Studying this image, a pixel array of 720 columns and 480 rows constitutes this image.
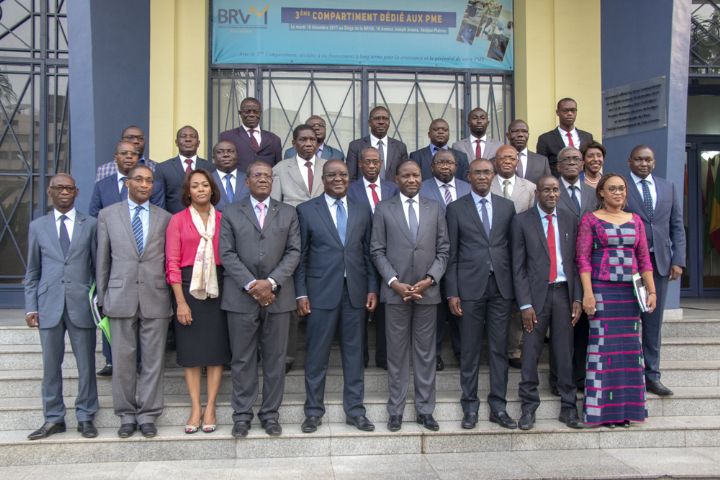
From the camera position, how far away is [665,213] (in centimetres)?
556

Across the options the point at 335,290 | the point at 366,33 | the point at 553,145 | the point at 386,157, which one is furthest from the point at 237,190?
the point at 366,33

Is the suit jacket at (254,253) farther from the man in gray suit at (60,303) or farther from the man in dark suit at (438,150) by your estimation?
the man in dark suit at (438,150)

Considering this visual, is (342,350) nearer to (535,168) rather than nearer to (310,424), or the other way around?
(310,424)

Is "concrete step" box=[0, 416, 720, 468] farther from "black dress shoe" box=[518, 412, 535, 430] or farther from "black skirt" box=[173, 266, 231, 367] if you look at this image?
"black skirt" box=[173, 266, 231, 367]

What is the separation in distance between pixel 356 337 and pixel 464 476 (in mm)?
1300

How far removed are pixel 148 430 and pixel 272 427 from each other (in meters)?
0.91

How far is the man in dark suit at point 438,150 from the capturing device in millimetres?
6305

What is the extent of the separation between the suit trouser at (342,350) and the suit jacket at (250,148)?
200cm

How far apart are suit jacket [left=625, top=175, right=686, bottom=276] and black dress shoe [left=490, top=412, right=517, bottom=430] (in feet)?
5.96

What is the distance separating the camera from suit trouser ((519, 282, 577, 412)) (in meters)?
5.11

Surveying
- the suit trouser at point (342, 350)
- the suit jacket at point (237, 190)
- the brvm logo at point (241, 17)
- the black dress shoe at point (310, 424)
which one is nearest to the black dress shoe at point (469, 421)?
the suit trouser at point (342, 350)

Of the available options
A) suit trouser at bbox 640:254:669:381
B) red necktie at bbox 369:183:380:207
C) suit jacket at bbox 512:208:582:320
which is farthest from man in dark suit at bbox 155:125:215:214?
suit trouser at bbox 640:254:669:381

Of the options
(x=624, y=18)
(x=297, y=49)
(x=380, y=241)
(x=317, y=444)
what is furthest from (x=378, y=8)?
(x=317, y=444)

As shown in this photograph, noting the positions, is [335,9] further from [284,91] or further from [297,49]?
[284,91]
